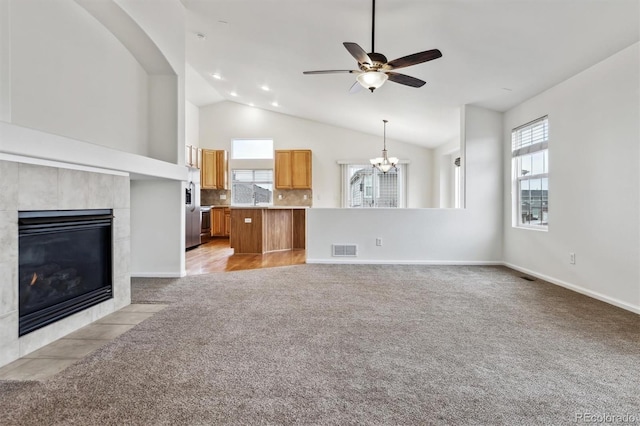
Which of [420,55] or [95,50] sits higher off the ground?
[95,50]

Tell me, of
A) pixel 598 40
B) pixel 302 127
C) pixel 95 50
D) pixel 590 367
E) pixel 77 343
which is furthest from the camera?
pixel 302 127

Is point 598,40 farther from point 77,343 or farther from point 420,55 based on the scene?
point 77,343

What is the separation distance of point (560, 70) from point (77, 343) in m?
5.34

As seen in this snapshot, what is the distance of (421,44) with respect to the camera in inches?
142

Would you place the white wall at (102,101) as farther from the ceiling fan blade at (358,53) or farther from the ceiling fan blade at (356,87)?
the ceiling fan blade at (356,87)

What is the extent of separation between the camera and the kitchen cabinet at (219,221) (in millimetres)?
8914

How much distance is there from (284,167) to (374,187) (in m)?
2.57

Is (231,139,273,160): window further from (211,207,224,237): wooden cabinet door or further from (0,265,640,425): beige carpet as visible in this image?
(0,265,640,425): beige carpet

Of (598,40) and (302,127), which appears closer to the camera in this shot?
(598,40)

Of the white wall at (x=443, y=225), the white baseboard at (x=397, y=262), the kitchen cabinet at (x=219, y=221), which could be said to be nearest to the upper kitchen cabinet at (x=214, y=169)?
the kitchen cabinet at (x=219, y=221)

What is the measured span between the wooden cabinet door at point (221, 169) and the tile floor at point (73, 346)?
5.93 meters

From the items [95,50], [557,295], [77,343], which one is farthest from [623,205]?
[95,50]

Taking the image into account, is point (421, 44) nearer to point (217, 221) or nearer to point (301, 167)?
point (301, 167)

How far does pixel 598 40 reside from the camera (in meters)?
2.97
